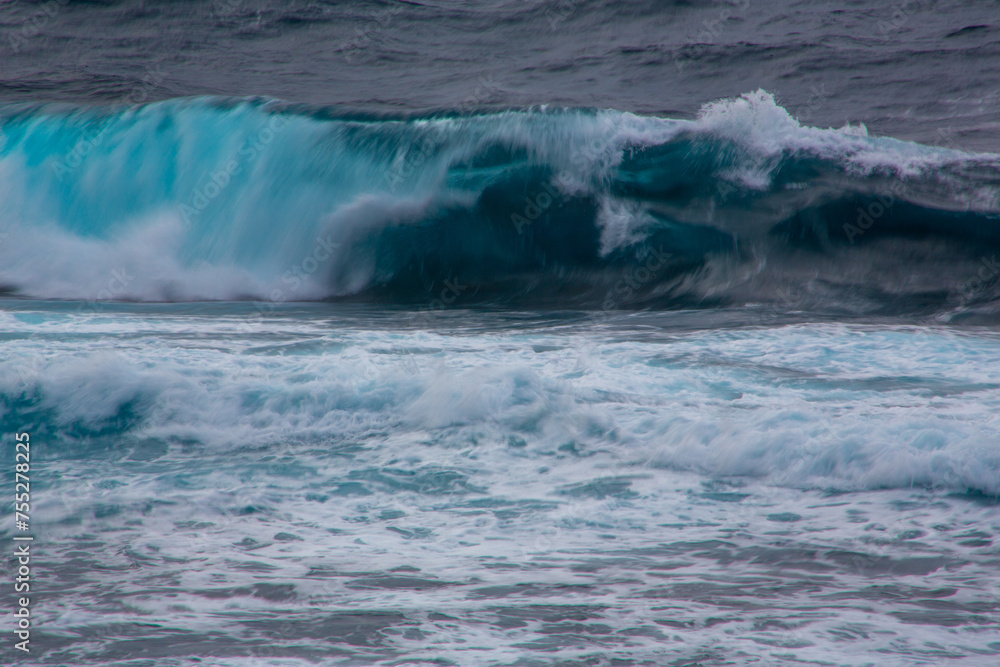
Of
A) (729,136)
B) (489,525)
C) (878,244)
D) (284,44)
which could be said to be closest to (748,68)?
(729,136)

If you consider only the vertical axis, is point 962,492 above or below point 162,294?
below

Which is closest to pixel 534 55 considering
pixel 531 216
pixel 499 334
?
pixel 531 216

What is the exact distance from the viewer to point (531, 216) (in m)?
7.77

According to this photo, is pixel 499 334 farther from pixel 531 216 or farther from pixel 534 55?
pixel 534 55

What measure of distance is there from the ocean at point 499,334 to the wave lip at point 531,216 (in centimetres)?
3

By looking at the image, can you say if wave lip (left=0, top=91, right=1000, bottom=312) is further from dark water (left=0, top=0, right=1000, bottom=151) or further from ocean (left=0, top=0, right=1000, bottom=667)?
dark water (left=0, top=0, right=1000, bottom=151)

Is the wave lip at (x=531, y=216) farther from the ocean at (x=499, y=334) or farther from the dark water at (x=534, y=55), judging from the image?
the dark water at (x=534, y=55)

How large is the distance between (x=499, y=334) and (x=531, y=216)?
2.42m

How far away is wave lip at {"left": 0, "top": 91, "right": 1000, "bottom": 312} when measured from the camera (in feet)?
23.2

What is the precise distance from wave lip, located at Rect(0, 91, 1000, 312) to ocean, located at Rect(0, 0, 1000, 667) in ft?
0.10

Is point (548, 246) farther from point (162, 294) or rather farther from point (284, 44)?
point (284, 44)

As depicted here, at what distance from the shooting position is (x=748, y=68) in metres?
10.3

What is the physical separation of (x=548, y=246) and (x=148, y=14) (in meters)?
7.33

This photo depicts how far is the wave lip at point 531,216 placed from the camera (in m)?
7.08
